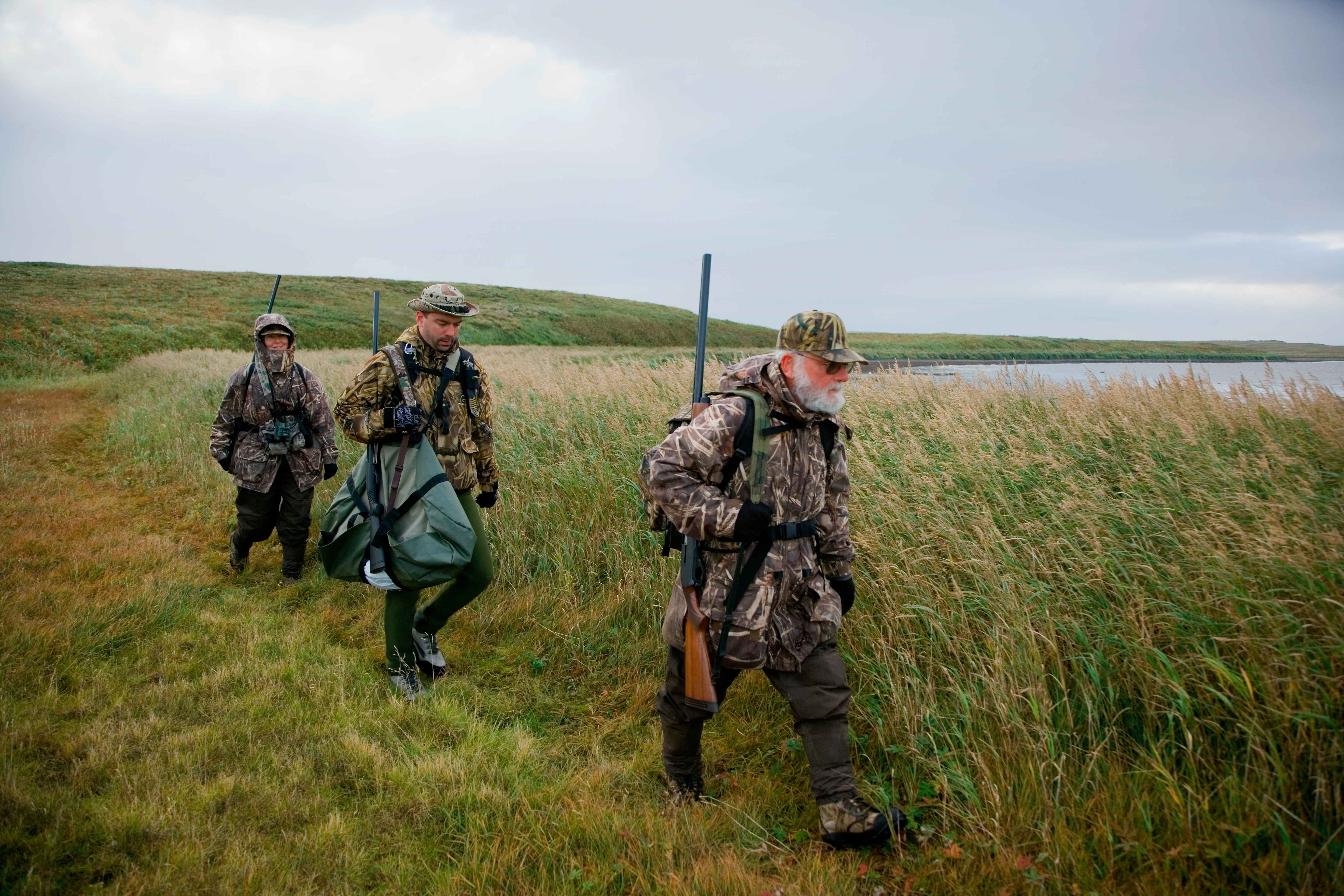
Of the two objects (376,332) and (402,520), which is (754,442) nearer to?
(402,520)

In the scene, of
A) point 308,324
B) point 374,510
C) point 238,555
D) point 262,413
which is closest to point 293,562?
point 238,555

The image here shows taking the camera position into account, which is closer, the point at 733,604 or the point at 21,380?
the point at 733,604

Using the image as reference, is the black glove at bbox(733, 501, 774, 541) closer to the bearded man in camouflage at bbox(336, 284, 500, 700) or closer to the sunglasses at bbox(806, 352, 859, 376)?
the sunglasses at bbox(806, 352, 859, 376)

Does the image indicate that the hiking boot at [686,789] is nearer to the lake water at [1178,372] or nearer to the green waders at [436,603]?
the green waders at [436,603]

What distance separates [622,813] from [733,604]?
1.12m

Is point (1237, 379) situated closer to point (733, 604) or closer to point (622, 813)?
point (733, 604)

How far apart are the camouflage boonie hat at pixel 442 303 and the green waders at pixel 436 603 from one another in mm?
1160

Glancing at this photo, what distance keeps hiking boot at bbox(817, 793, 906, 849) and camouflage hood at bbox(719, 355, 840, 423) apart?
1545mm

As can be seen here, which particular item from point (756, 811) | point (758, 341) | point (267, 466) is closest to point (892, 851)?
point (756, 811)

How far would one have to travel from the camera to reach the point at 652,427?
23.1 ft

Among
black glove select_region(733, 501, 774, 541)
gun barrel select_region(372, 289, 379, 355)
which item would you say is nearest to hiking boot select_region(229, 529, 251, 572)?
gun barrel select_region(372, 289, 379, 355)

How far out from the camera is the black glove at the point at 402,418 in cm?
414

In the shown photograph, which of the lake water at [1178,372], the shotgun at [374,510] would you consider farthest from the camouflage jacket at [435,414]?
the lake water at [1178,372]

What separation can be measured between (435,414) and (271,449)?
102 inches
